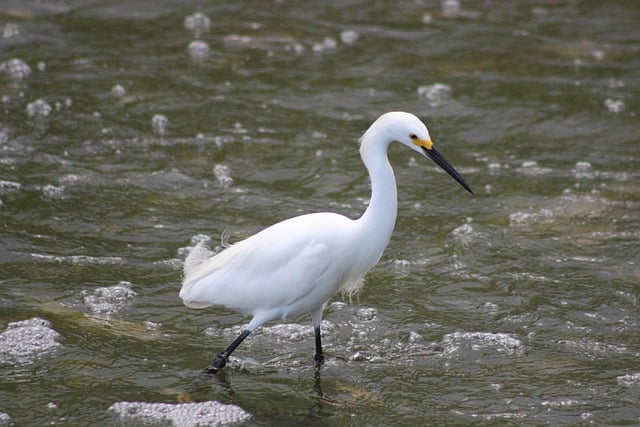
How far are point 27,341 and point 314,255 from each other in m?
1.62

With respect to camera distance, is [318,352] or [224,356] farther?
[318,352]

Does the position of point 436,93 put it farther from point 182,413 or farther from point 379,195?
point 182,413

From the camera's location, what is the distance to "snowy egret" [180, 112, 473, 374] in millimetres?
4801

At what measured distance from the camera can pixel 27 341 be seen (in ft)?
16.9

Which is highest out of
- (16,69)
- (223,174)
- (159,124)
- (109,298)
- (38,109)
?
(16,69)

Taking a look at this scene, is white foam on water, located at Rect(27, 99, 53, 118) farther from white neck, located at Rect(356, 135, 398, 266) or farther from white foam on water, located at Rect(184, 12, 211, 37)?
white neck, located at Rect(356, 135, 398, 266)

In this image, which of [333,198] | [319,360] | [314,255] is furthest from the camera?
[333,198]

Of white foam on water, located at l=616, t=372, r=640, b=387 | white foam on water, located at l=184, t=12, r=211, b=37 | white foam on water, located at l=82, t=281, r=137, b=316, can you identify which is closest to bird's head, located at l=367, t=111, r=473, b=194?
white foam on water, located at l=616, t=372, r=640, b=387

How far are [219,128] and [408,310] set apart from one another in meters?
3.33

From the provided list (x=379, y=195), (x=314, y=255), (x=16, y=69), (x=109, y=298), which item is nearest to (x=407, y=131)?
(x=379, y=195)

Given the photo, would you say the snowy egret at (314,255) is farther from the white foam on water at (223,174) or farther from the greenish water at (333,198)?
the white foam on water at (223,174)

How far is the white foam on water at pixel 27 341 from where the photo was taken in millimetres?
5035

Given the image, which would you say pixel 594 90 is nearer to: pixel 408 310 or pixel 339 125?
pixel 339 125

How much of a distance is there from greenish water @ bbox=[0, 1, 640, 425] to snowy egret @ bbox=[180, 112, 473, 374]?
380 mm
